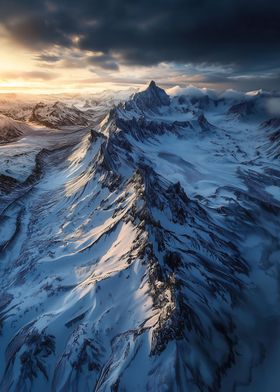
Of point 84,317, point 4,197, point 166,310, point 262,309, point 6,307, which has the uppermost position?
point 166,310

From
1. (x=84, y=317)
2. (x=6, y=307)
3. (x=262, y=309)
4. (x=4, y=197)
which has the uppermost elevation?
(x=84, y=317)

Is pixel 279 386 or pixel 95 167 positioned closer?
pixel 279 386

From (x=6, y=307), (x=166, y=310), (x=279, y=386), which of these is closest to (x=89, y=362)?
(x=166, y=310)

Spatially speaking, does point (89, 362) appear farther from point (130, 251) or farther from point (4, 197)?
point (4, 197)

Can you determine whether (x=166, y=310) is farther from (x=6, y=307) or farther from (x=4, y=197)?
(x=4, y=197)

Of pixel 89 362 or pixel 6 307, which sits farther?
pixel 6 307

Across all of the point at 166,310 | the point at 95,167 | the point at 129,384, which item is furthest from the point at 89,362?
the point at 95,167

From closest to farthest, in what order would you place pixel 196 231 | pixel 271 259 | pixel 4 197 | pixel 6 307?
pixel 6 307, pixel 196 231, pixel 271 259, pixel 4 197

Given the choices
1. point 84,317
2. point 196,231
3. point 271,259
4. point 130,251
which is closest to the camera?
point 84,317

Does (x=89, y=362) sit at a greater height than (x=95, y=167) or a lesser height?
greater
